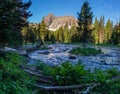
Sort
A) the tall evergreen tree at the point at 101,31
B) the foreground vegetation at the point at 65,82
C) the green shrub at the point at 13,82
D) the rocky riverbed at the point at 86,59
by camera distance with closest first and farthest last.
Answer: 1. the green shrub at the point at 13,82
2. the foreground vegetation at the point at 65,82
3. the rocky riverbed at the point at 86,59
4. the tall evergreen tree at the point at 101,31

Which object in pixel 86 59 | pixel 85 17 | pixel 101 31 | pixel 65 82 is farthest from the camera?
pixel 101 31

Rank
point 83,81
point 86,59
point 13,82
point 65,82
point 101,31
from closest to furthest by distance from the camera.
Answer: point 13,82 → point 65,82 → point 83,81 → point 86,59 → point 101,31

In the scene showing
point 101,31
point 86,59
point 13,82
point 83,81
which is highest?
point 101,31

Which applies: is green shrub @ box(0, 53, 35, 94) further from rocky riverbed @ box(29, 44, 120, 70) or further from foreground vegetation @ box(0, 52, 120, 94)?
rocky riverbed @ box(29, 44, 120, 70)

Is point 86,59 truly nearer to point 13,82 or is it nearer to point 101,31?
point 13,82

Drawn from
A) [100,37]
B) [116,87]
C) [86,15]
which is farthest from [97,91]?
[100,37]

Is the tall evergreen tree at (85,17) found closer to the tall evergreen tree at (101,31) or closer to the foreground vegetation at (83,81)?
the tall evergreen tree at (101,31)

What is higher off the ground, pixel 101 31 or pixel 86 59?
pixel 101 31

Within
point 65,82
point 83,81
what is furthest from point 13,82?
point 83,81

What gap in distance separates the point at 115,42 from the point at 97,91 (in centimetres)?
9565

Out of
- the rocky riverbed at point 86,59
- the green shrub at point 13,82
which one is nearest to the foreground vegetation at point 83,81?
the green shrub at point 13,82

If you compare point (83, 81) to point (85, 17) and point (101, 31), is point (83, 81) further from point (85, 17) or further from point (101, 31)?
point (101, 31)

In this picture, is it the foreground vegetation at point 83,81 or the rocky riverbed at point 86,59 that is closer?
the foreground vegetation at point 83,81

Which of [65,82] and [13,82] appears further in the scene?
[65,82]
